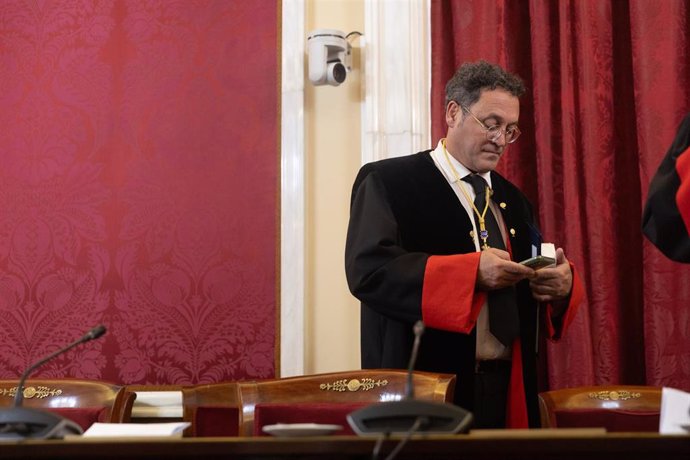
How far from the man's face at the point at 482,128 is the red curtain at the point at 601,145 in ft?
1.91

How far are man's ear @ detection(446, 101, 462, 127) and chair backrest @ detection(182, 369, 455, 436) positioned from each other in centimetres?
119

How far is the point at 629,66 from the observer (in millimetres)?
3975

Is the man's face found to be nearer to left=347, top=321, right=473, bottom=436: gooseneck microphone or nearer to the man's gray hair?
the man's gray hair

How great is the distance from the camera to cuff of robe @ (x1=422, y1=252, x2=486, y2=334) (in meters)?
2.92

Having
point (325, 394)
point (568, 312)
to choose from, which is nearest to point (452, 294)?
point (568, 312)

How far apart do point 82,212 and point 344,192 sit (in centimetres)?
112

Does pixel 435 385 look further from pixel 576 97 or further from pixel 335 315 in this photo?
pixel 576 97

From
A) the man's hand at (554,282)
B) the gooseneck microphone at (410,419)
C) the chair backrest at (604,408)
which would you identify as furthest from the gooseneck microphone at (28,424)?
the man's hand at (554,282)

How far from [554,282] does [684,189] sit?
752mm

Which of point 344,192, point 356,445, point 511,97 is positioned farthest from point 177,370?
point 356,445

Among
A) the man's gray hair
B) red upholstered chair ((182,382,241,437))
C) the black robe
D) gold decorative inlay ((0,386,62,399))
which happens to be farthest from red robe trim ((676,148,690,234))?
gold decorative inlay ((0,386,62,399))

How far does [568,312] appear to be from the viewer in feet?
10.6

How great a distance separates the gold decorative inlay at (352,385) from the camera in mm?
2496

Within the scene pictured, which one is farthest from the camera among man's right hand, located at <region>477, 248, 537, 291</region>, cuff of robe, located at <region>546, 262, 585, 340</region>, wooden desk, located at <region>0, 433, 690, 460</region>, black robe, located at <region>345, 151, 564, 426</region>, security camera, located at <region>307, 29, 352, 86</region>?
security camera, located at <region>307, 29, 352, 86</region>
